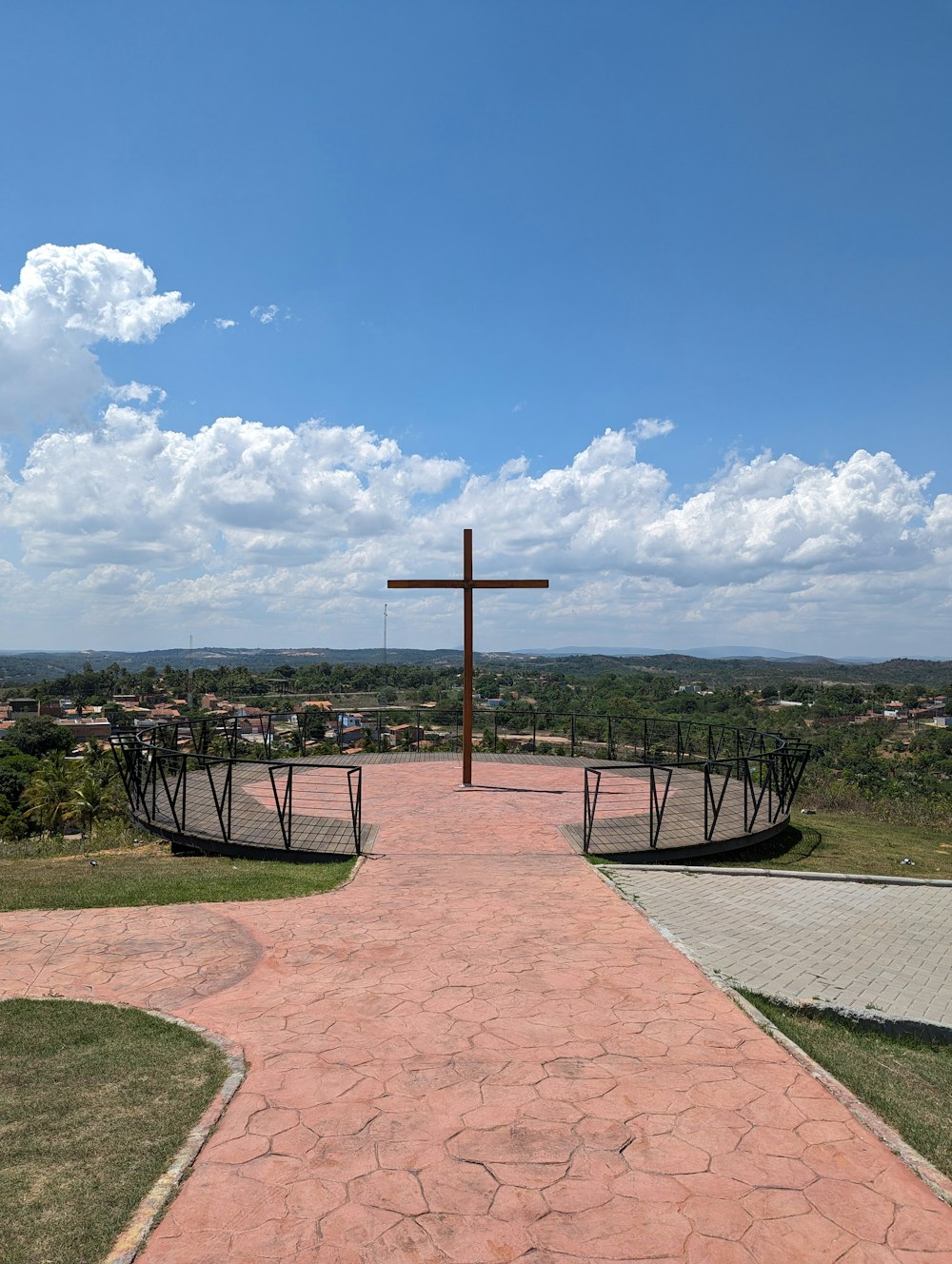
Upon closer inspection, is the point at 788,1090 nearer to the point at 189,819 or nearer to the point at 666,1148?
the point at 666,1148

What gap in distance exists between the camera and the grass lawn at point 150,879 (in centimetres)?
656

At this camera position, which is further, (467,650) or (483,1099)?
(467,650)

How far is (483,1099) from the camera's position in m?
3.39

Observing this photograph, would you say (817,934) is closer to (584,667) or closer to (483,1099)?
(483,1099)

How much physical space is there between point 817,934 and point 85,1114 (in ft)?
16.8

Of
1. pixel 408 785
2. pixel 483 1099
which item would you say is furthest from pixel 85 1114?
pixel 408 785

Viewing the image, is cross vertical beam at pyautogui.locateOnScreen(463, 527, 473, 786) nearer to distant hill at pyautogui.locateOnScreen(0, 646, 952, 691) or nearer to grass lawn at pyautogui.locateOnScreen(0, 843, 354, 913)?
grass lawn at pyautogui.locateOnScreen(0, 843, 354, 913)

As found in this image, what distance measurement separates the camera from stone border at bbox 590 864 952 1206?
116 inches

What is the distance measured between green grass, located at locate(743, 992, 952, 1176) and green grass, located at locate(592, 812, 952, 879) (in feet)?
11.9

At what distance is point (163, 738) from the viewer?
12305mm

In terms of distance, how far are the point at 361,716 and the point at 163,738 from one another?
496cm

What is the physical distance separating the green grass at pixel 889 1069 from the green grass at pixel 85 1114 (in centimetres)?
303

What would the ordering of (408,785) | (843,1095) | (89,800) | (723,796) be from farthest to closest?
(89,800), (408,785), (723,796), (843,1095)

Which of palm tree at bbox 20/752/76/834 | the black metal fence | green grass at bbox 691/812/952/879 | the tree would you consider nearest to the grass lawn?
the black metal fence
